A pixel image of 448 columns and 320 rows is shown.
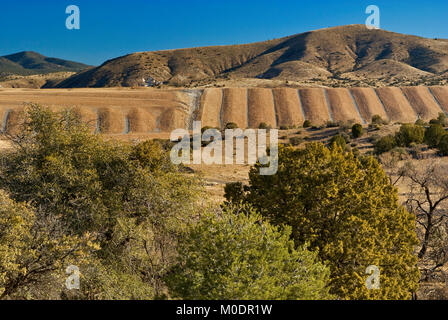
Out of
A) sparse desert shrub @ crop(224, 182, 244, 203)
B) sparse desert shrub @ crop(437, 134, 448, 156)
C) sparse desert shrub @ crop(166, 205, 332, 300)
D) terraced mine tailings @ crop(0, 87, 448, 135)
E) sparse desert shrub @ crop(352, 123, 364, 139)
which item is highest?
terraced mine tailings @ crop(0, 87, 448, 135)

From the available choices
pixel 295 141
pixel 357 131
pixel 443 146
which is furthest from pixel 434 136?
pixel 295 141

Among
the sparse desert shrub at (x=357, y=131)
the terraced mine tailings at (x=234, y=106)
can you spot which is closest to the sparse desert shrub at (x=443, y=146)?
the sparse desert shrub at (x=357, y=131)

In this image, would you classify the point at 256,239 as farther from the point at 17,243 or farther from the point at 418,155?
the point at 418,155

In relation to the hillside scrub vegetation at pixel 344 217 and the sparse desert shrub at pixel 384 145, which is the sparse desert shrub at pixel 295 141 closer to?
the sparse desert shrub at pixel 384 145

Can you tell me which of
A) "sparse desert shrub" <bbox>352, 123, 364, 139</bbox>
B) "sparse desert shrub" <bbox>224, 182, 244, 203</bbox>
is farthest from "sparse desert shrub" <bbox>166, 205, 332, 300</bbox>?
"sparse desert shrub" <bbox>352, 123, 364, 139</bbox>

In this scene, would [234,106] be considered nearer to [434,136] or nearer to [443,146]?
[434,136]

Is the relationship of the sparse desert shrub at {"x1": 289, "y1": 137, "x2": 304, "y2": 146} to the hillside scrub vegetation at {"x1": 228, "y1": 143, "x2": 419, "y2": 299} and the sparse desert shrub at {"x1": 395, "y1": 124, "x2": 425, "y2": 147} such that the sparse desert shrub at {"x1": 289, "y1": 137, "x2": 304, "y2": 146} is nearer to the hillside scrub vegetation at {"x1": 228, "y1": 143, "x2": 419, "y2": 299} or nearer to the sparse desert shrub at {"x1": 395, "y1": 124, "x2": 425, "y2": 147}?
the sparse desert shrub at {"x1": 395, "y1": 124, "x2": 425, "y2": 147}
